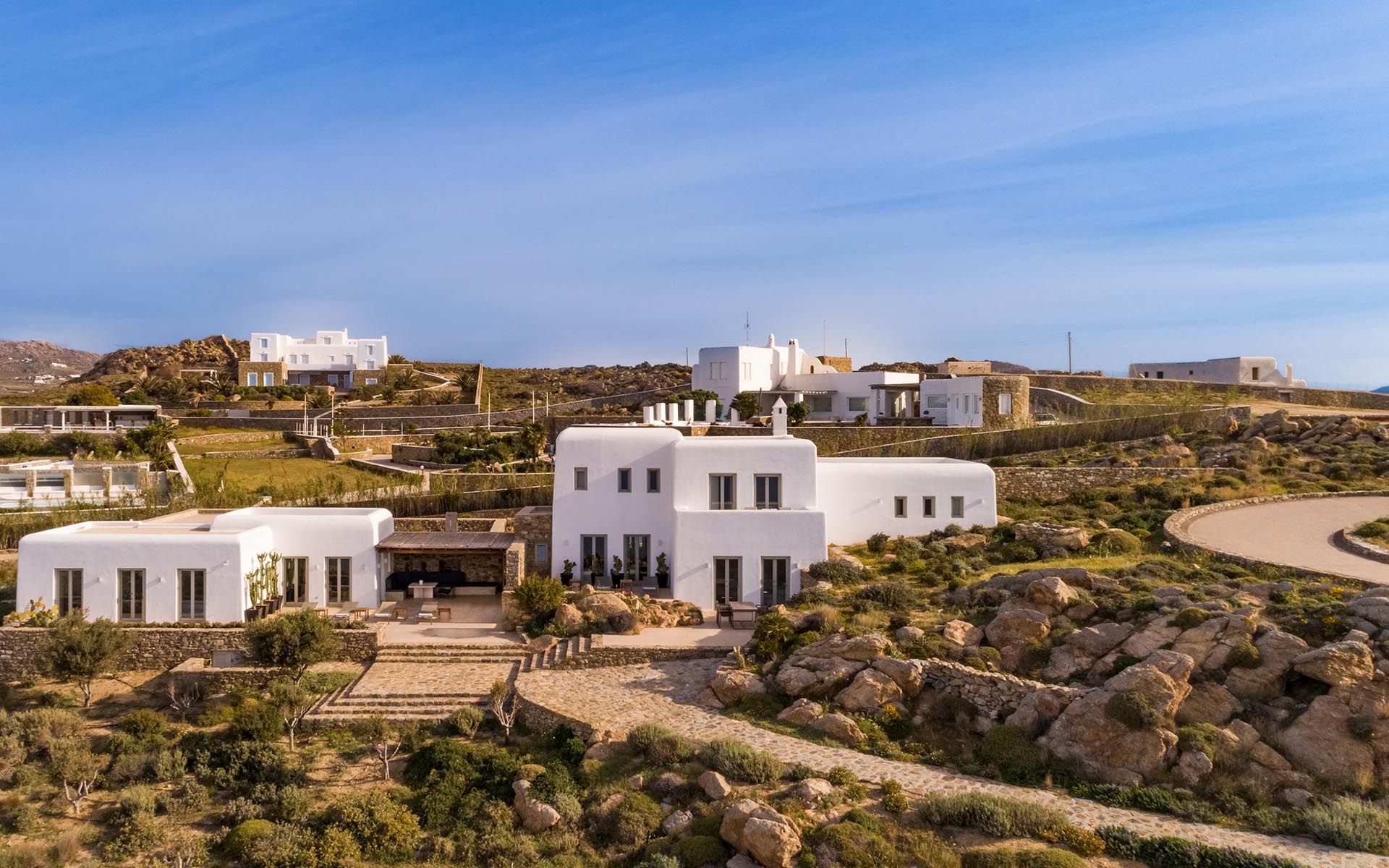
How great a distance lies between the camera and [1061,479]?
30406 mm

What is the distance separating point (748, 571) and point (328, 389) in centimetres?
5232

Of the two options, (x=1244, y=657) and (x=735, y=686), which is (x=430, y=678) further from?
(x=1244, y=657)

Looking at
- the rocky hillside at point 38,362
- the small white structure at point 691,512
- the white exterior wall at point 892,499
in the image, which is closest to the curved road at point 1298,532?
the white exterior wall at point 892,499

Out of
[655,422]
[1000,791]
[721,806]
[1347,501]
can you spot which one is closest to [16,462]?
[655,422]

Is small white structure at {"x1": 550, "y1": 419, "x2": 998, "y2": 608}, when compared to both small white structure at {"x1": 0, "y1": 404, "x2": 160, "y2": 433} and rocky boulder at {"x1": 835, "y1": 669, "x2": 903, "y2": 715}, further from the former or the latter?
small white structure at {"x1": 0, "y1": 404, "x2": 160, "y2": 433}

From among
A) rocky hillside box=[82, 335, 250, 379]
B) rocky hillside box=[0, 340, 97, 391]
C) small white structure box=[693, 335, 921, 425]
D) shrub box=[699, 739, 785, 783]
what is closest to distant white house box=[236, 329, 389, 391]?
rocky hillside box=[82, 335, 250, 379]

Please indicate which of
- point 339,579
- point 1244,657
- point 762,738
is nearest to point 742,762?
point 762,738

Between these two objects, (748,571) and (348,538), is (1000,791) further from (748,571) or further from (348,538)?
(348,538)

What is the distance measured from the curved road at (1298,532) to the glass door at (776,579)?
9.50 m

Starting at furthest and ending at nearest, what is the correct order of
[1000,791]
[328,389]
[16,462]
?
[328,389]
[16,462]
[1000,791]

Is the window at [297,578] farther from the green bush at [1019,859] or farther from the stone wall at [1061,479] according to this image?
the stone wall at [1061,479]

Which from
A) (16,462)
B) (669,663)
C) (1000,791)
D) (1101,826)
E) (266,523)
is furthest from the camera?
(16,462)

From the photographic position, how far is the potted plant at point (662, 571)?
76.2 feet

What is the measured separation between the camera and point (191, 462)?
135 feet
